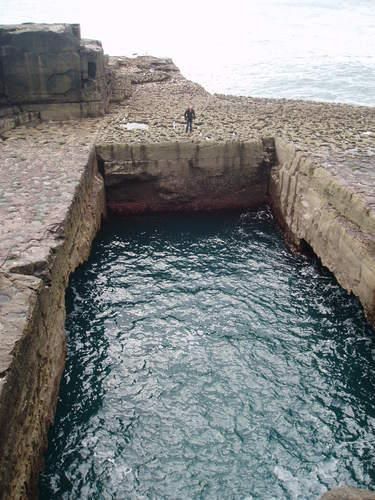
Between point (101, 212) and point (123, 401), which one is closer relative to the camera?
point (123, 401)

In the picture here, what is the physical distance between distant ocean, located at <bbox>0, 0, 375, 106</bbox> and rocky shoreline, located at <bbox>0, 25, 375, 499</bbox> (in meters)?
26.6

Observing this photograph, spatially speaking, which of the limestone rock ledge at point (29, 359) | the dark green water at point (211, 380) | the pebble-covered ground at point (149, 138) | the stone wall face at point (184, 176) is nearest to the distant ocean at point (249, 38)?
the pebble-covered ground at point (149, 138)

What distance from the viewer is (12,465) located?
6898mm

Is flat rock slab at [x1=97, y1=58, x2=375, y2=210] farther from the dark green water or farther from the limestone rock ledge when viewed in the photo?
the limestone rock ledge

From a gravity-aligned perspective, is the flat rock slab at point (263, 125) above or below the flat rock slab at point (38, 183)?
above

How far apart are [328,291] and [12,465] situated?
10328 millimetres

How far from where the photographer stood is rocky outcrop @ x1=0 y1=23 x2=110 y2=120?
20.3 metres

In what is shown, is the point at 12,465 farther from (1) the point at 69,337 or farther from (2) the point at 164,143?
(2) the point at 164,143

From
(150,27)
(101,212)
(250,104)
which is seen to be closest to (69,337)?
(101,212)

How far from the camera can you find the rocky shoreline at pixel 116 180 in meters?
8.37

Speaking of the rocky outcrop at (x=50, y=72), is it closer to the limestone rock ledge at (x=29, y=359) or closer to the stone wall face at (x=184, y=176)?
the stone wall face at (x=184, y=176)

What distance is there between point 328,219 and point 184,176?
692 cm

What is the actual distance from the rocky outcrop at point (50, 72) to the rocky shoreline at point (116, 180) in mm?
67

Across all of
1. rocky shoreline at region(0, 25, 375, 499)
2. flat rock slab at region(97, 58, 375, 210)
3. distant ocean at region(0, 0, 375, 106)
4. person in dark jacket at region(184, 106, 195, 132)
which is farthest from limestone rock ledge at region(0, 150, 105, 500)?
distant ocean at region(0, 0, 375, 106)
